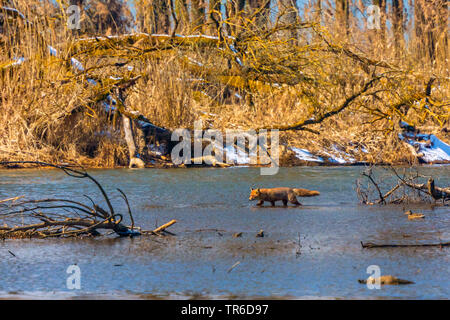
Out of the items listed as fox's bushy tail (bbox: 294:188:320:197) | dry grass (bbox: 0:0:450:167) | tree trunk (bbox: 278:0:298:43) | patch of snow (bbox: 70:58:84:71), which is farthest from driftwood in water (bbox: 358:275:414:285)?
patch of snow (bbox: 70:58:84:71)

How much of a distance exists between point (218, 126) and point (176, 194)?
6789 mm

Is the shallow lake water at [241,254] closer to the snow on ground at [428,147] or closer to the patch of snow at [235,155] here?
the patch of snow at [235,155]

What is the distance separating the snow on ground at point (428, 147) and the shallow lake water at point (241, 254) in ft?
24.5

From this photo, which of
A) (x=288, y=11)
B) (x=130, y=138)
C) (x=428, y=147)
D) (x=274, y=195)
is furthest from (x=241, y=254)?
(x=428, y=147)

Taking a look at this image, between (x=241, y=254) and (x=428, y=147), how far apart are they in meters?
13.2

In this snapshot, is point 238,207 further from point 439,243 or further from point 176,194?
point 439,243

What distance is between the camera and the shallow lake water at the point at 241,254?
5.10 meters

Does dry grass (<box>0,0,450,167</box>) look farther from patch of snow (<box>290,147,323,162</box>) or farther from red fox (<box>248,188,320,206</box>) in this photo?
red fox (<box>248,188,320,206</box>)

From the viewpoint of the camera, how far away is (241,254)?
6363mm

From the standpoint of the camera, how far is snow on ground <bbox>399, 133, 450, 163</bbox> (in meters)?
17.9

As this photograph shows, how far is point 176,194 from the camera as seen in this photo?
11414 millimetres

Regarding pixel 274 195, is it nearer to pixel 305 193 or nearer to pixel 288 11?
pixel 305 193

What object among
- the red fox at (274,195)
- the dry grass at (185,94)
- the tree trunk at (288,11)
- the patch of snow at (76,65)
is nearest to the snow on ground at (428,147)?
the dry grass at (185,94)

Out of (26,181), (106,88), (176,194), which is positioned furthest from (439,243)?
(106,88)
